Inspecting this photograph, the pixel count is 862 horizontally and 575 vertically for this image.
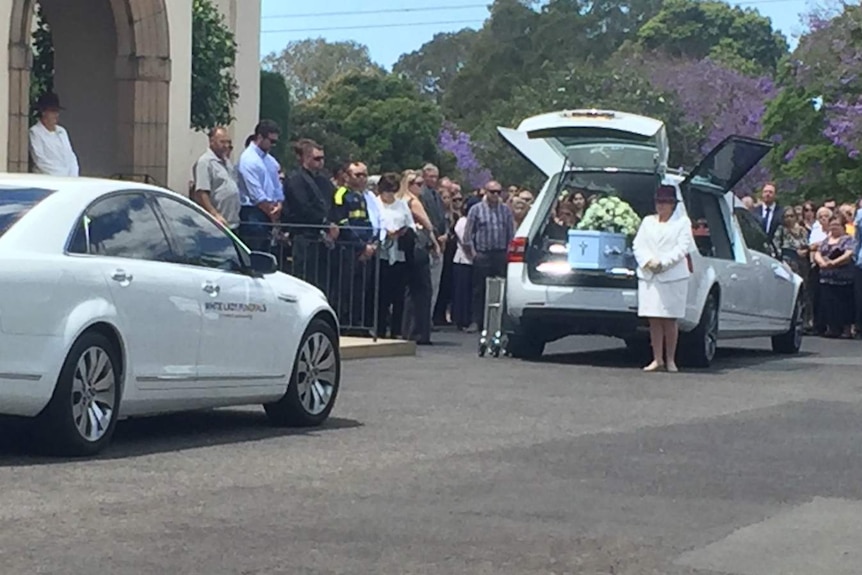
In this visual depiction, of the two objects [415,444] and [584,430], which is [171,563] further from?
[584,430]

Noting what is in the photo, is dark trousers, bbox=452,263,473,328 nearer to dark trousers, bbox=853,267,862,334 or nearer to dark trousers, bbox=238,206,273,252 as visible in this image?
dark trousers, bbox=238,206,273,252

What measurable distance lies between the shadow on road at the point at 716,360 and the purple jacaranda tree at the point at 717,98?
52078 millimetres

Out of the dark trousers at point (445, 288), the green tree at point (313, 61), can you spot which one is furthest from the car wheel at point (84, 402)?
the green tree at point (313, 61)

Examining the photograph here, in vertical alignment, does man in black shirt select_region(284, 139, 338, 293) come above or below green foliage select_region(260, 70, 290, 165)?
below

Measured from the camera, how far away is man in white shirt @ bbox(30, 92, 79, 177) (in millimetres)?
17500

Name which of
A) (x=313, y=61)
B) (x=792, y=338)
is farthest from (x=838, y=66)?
(x=313, y=61)

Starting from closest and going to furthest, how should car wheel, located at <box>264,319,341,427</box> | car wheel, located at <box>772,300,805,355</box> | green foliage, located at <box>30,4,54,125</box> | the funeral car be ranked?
1. car wheel, located at <box>264,319,341,427</box>
2. the funeral car
3. car wheel, located at <box>772,300,805,355</box>
4. green foliage, located at <box>30,4,54,125</box>

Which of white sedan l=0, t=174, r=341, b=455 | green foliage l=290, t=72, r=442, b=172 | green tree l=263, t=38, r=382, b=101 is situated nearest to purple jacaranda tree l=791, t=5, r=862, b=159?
white sedan l=0, t=174, r=341, b=455

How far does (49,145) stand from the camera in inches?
692

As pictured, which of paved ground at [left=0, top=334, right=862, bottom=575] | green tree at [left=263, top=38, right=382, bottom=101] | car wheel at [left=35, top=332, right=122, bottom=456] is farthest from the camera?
green tree at [left=263, top=38, right=382, bottom=101]

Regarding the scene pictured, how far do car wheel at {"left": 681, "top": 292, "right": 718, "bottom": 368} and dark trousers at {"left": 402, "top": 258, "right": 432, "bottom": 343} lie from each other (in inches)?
118

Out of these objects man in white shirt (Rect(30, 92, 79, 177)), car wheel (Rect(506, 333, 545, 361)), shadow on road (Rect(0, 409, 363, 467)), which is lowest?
car wheel (Rect(506, 333, 545, 361))

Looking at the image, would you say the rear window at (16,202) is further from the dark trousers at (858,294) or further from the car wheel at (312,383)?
the dark trousers at (858,294)

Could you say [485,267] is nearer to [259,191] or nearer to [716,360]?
[716,360]
